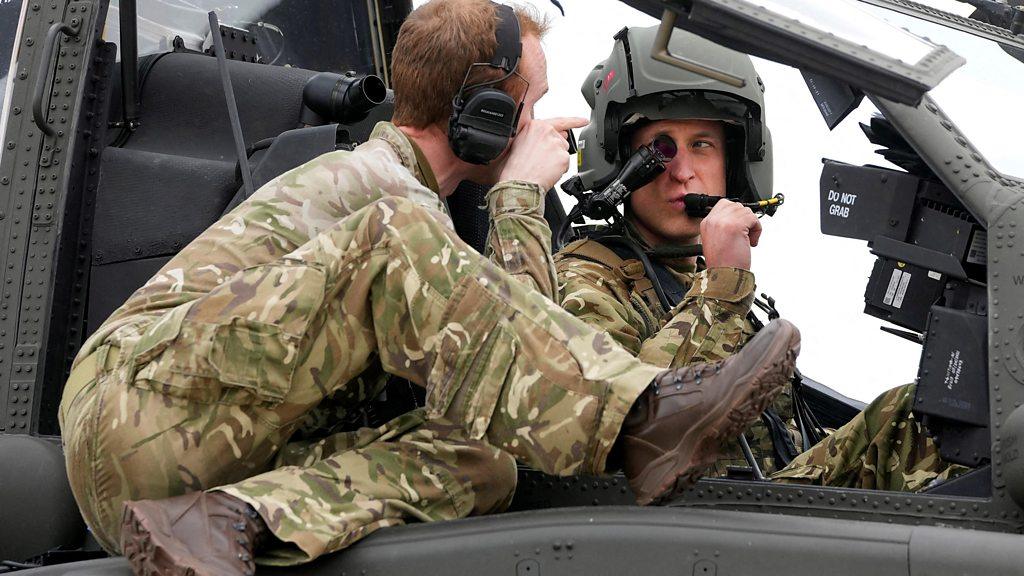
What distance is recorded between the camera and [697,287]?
2.78 m

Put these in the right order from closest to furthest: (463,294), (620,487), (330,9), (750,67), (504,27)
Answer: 1. (463,294)
2. (620,487)
3. (504,27)
4. (750,67)
5. (330,9)

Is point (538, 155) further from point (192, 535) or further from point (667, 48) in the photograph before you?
point (192, 535)

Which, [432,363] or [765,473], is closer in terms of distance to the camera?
[432,363]

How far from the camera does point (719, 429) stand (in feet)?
6.64

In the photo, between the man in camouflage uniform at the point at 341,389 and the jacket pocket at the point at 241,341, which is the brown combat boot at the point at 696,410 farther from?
the jacket pocket at the point at 241,341

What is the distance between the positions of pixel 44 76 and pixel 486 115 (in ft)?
3.31

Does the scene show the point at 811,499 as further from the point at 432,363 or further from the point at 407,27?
the point at 407,27

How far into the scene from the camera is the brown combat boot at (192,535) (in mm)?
1946

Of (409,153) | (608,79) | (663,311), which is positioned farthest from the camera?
(608,79)

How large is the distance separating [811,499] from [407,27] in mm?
1228

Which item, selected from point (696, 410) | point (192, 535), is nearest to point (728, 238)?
point (696, 410)

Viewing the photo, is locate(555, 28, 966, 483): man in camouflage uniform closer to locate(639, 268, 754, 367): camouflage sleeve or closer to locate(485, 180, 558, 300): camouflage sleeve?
locate(639, 268, 754, 367): camouflage sleeve

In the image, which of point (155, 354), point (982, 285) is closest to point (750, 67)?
point (982, 285)

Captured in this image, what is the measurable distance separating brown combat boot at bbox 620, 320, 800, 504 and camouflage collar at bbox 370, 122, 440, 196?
76cm
